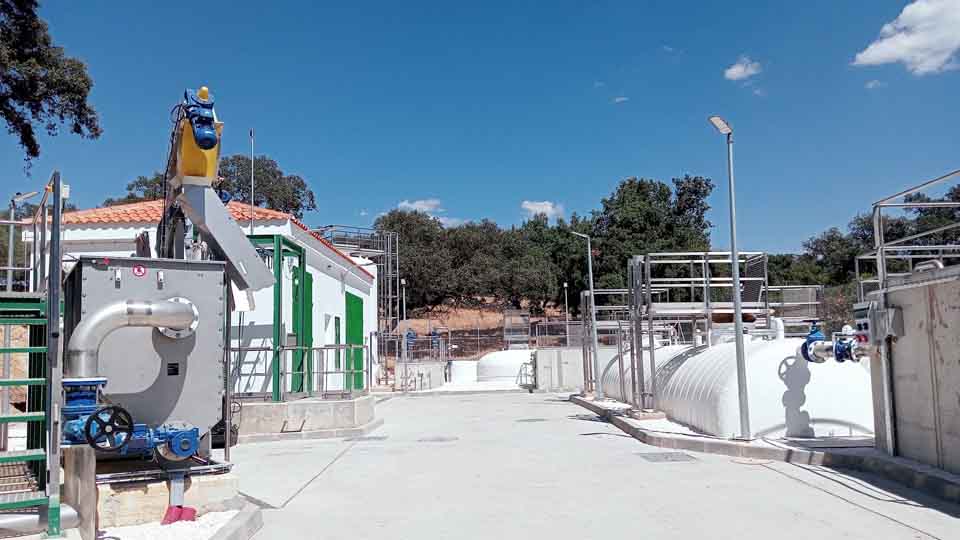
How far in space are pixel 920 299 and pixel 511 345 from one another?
3775cm

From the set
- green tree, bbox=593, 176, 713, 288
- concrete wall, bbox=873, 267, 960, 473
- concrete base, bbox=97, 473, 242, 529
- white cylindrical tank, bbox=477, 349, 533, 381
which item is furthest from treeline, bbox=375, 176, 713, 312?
concrete base, bbox=97, 473, 242, 529

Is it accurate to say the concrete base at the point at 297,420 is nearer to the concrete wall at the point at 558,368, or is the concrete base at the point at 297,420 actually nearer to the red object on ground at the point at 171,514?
the red object on ground at the point at 171,514

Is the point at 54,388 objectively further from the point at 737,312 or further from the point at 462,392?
the point at 462,392

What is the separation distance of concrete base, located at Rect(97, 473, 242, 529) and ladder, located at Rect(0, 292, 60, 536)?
66 cm

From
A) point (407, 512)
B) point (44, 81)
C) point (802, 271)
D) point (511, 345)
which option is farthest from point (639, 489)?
point (802, 271)

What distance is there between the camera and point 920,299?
33.0 ft

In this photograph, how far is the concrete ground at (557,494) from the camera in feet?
26.0

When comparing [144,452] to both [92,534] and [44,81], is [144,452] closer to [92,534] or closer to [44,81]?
[92,534]

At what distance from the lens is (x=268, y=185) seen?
69.2 m

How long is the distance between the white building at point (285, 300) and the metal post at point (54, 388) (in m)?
6.35

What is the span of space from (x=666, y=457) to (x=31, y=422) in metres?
9.47

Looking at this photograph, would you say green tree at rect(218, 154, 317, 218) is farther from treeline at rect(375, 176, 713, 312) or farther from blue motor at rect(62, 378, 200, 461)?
blue motor at rect(62, 378, 200, 461)

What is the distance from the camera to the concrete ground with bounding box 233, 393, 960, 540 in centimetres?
792

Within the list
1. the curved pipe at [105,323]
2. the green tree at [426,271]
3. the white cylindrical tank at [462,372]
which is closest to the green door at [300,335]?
the curved pipe at [105,323]
